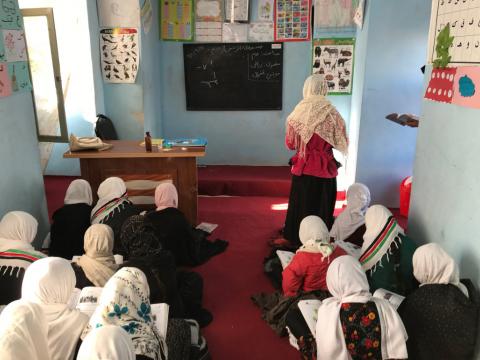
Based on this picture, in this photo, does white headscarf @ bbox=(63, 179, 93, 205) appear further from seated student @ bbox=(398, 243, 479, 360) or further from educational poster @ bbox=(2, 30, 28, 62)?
seated student @ bbox=(398, 243, 479, 360)

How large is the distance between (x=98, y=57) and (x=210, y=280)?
288 centimetres

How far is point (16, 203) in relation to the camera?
2738 mm

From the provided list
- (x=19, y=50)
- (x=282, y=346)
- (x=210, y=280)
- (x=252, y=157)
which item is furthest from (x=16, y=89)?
(x=252, y=157)

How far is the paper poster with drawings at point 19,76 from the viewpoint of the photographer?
2.64 meters

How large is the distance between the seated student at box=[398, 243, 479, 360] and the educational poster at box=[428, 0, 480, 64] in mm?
928

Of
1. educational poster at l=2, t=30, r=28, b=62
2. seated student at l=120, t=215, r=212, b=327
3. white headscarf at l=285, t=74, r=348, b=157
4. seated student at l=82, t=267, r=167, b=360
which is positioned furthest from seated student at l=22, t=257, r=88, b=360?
white headscarf at l=285, t=74, r=348, b=157

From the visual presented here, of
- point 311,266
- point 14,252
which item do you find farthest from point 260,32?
point 14,252

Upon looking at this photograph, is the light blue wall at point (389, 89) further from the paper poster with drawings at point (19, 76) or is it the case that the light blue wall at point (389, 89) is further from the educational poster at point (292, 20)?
the paper poster with drawings at point (19, 76)

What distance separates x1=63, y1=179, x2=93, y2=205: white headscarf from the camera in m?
3.07

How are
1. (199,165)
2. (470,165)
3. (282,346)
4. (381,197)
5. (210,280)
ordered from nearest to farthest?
(470,165), (282,346), (210,280), (381,197), (199,165)

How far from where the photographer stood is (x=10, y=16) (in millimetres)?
2609

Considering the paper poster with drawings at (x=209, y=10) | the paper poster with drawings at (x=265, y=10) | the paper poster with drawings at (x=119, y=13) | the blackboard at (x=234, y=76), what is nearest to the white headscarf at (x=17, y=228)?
the paper poster with drawings at (x=119, y=13)

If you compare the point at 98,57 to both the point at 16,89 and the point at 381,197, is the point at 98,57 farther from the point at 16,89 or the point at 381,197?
the point at 381,197

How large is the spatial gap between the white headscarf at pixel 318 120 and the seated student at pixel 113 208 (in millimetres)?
1395
